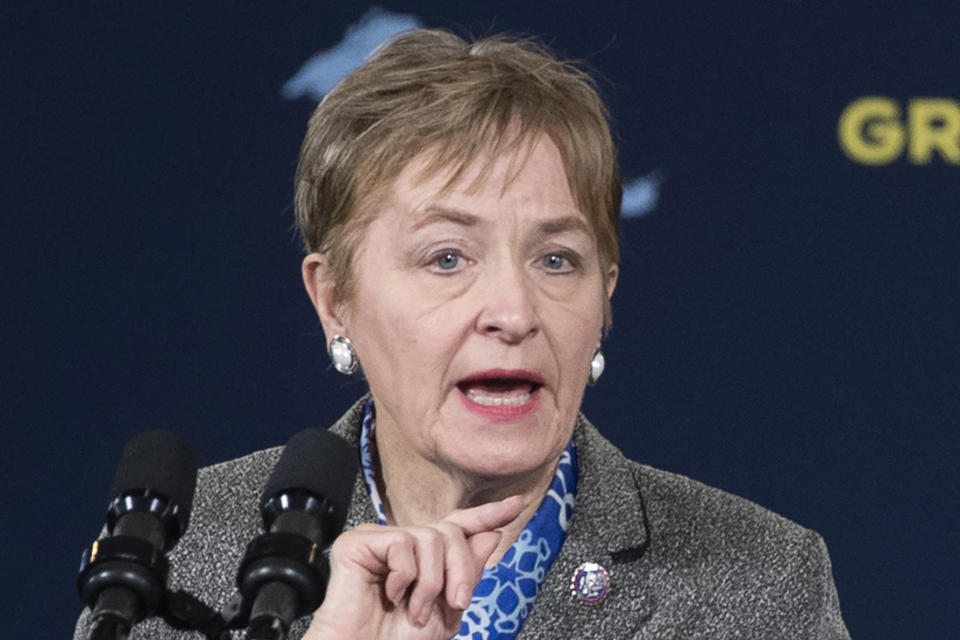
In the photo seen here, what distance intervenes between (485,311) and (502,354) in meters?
0.06

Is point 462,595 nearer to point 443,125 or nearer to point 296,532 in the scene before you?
point 296,532

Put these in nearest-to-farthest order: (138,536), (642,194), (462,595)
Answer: (138,536) < (462,595) < (642,194)

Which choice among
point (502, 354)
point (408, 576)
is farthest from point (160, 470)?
point (502, 354)

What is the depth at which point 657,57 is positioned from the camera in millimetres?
2789

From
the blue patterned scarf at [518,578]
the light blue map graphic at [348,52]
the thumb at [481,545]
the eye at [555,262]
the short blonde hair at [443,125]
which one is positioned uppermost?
the light blue map graphic at [348,52]

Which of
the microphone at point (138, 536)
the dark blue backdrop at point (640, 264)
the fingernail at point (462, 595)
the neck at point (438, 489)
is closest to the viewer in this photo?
the microphone at point (138, 536)

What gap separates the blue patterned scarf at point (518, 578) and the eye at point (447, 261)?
38cm

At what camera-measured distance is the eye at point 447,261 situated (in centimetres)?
187

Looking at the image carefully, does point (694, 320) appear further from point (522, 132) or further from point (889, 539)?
point (522, 132)

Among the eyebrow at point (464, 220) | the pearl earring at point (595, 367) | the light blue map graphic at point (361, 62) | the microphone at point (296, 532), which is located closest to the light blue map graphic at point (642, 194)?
the light blue map graphic at point (361, 62)

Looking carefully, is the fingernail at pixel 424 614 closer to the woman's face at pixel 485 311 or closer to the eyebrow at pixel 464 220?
the woman's face at pixel 485 311

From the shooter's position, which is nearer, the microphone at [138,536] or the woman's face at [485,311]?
the microphone at [138,536]

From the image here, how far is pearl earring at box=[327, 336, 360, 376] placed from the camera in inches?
80.2

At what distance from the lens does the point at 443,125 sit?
74.6 inches
